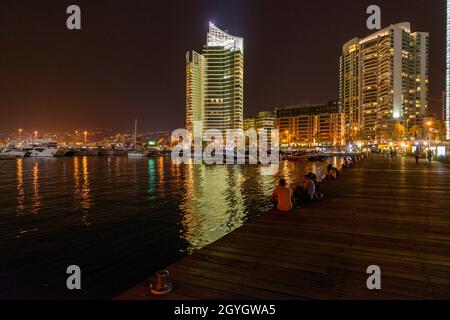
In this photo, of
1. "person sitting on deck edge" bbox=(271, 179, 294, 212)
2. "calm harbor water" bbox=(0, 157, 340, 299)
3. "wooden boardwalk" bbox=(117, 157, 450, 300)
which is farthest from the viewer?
"person sitting on deck edge" bbox=(271, 179, 294, 212)

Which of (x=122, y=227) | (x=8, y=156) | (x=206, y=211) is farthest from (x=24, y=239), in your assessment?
(x=8, y=156)

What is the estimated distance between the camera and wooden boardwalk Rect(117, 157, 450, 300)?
5156 millimetres

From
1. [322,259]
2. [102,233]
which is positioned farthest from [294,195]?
[102,233]

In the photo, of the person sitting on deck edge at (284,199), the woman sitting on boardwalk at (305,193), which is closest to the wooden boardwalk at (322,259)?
the person sitting on deck edge at (284,199)

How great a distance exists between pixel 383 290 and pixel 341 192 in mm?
12267

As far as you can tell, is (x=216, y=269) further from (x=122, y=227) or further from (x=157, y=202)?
(x=157, y=202)

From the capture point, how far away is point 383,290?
517 centimetres

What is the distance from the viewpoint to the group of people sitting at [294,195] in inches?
466

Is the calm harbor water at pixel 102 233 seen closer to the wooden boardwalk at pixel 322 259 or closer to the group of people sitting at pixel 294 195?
the group of people sitting at pixel 294 195

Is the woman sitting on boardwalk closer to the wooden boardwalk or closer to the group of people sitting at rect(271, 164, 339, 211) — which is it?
the group of people sitting at rect(271, 164, 339, 211)

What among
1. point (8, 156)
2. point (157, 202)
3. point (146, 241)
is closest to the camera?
point (146, 241)

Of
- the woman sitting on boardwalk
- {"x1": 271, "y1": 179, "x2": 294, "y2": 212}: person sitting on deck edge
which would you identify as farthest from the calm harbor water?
the woman sitting on boardwalk

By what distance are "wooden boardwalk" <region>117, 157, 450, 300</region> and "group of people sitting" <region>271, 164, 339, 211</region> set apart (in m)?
0.64

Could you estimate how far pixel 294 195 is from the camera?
13.7 meters
